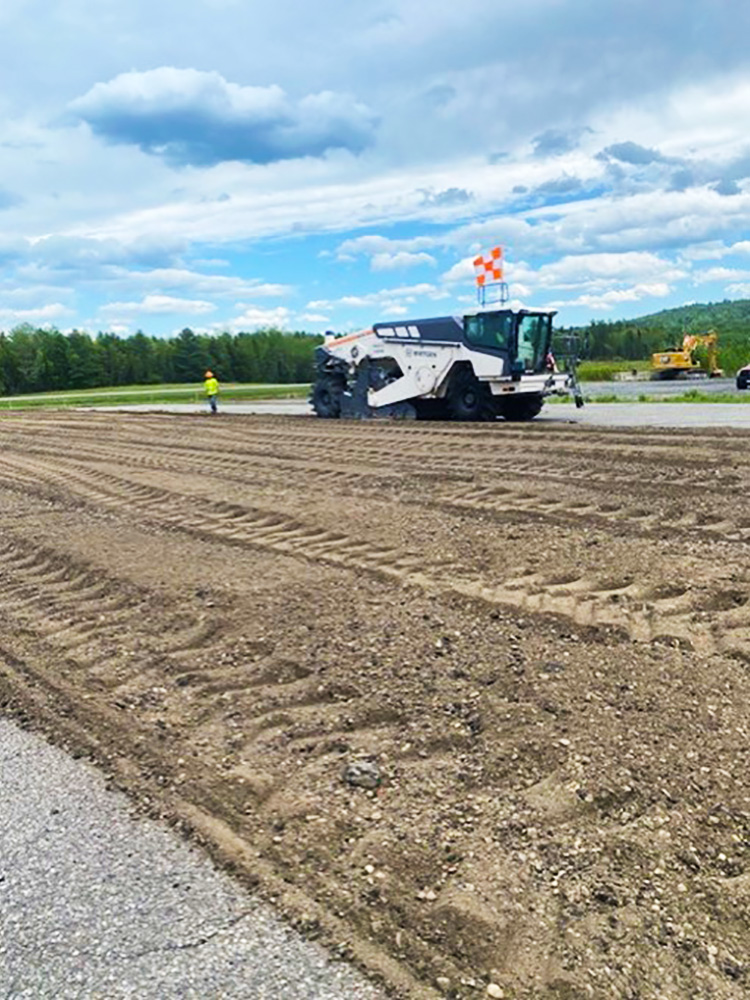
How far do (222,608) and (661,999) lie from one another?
3837mm

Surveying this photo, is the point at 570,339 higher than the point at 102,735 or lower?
Result: higher

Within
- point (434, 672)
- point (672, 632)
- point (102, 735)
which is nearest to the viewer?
point (102, 735)

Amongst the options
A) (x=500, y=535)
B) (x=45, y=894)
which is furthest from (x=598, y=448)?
(x=45, y=894)

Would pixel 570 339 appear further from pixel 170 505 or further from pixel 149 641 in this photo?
pixel 149 641

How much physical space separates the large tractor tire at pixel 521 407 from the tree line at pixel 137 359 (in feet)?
257

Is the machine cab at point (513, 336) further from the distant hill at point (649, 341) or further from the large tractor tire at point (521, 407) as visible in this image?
the distant hill at point (649, 341)

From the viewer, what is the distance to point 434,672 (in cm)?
435

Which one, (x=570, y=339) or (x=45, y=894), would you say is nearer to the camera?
(x=45, y=894)

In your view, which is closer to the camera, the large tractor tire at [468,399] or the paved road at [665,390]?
the large tractor tire at [468,399]

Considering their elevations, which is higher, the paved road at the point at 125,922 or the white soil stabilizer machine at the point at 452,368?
the white soil stabilizer machine at the point at 452,368

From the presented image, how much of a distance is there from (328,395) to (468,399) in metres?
5.13

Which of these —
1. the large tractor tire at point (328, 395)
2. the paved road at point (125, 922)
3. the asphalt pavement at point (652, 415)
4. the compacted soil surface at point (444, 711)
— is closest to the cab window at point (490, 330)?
the asphalt pavement at point (652, 415)

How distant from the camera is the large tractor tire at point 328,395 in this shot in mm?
24391

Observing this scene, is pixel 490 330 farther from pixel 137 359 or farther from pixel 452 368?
pixel 137 359
